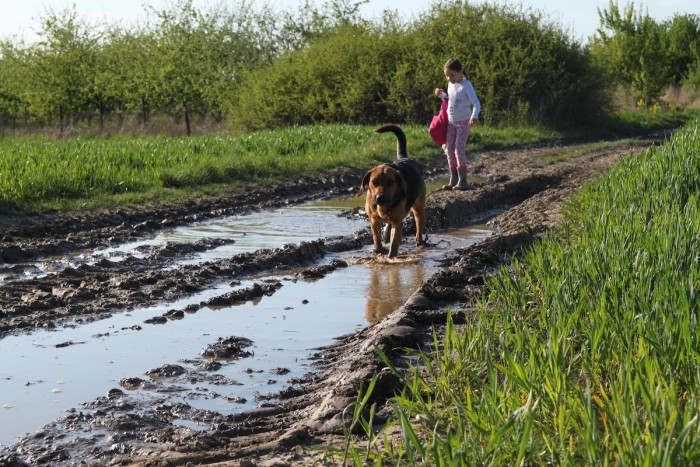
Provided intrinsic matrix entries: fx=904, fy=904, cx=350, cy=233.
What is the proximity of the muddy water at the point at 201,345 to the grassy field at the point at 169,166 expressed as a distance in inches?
118

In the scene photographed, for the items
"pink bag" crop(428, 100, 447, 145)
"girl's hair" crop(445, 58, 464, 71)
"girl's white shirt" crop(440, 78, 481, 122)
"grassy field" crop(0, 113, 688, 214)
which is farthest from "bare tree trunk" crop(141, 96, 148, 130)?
"girl's hair" crop(445, 58, 464, 71)

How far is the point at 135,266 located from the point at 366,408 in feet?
13.4

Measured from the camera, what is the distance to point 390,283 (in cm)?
738

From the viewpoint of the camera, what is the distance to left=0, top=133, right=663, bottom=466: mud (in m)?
3.60

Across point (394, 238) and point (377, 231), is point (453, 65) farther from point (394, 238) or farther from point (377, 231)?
point (394, 238)

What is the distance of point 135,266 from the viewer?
25.0 feet

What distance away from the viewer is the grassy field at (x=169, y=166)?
1094cm

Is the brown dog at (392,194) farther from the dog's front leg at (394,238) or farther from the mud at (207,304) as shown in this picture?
the mud at (207,304)

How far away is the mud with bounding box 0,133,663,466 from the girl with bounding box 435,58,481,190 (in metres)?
0.45

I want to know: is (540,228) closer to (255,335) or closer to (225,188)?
(255,335)

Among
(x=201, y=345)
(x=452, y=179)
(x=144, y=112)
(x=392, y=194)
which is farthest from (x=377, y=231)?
(x=144, y=112)

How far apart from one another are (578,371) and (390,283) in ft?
12.1

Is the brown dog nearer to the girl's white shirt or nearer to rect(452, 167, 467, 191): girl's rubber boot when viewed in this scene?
the girl's white shirt

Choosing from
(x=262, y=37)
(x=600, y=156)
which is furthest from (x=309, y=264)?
(x=262, y=37)
